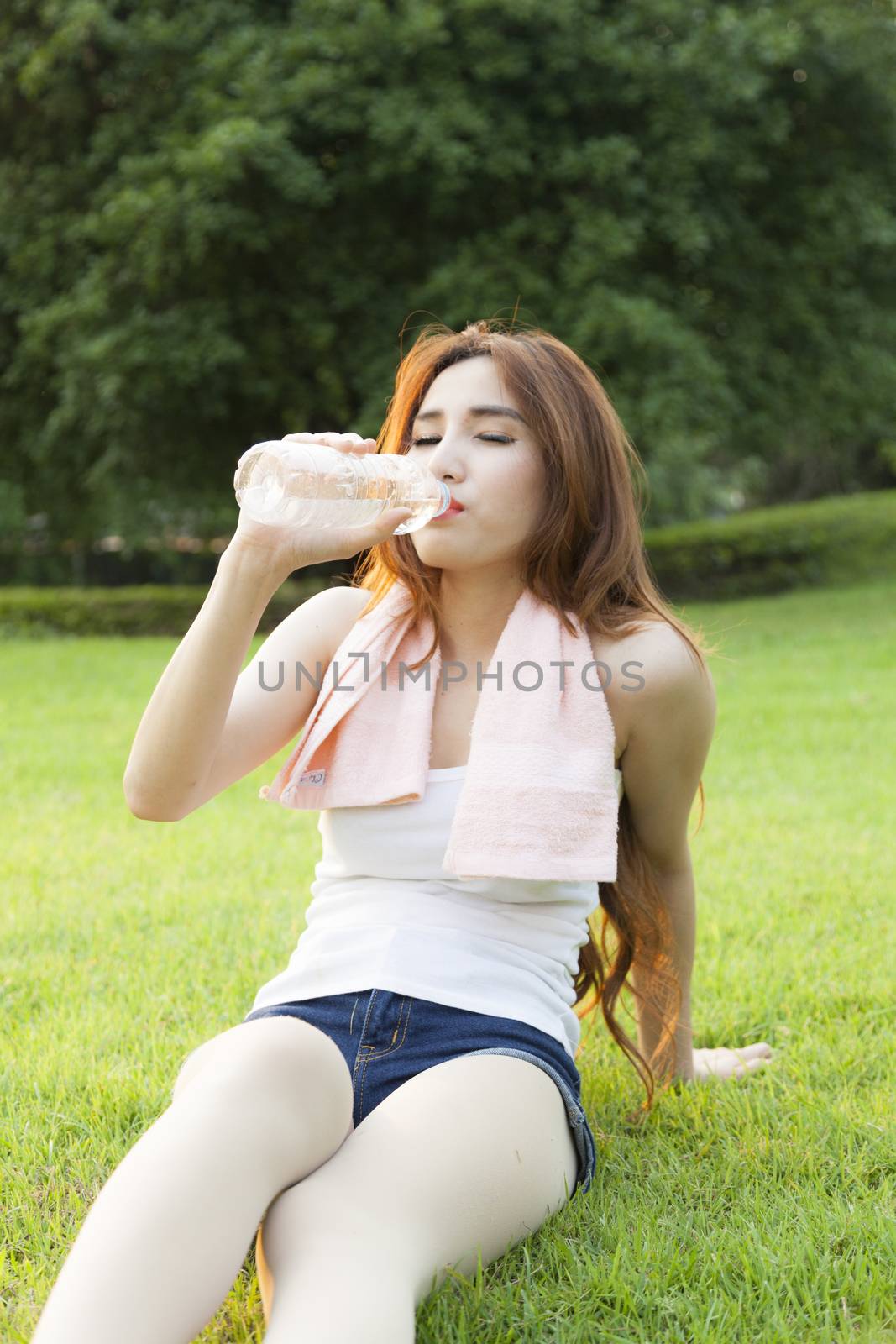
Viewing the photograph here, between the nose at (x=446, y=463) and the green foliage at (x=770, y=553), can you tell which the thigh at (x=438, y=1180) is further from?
the green foliage at (x=770, y=553)

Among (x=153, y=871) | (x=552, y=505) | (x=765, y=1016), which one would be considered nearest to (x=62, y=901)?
(x=153, y=871)

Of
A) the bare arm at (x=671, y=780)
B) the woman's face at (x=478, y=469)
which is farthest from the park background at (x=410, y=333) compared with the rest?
the woman's face at (x=478, y=469)

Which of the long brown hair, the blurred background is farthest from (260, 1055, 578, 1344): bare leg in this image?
the blurred background

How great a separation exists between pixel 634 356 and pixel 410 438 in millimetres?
9834

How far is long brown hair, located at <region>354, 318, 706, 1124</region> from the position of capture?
92.6 inches

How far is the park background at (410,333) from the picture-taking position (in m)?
3.96

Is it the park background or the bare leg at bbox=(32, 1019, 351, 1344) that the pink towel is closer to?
the bare leg at bbox=(32, 1019, 351, 1344)

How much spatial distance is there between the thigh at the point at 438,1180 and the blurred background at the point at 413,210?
8832 millimetres

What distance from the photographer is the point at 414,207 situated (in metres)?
12.7

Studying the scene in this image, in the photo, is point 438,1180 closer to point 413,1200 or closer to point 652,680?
point 413,1200

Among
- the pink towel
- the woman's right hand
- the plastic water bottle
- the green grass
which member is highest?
the plastic water bottle

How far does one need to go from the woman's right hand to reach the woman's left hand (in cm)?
145

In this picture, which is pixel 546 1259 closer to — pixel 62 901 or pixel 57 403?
pixel 62 901

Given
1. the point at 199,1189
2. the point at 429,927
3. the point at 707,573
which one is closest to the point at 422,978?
the point at 429,927
